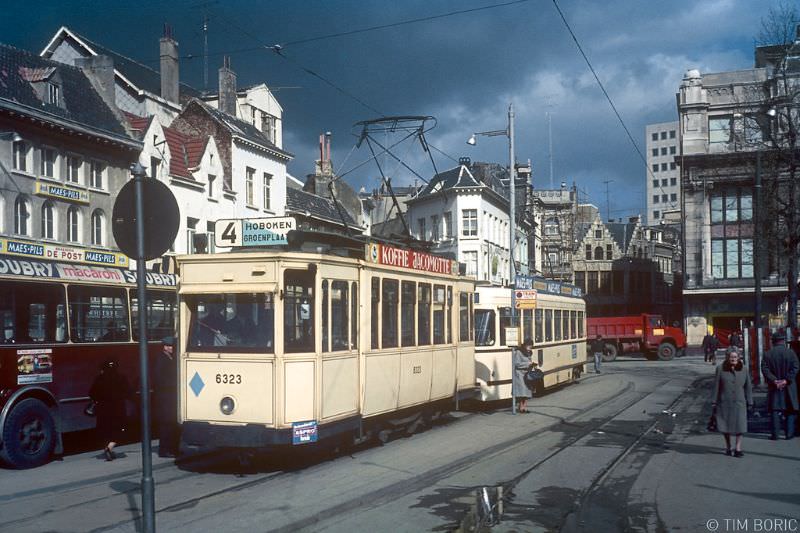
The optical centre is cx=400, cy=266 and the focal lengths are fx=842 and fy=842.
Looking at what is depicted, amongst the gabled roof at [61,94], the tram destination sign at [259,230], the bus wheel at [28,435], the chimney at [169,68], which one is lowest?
the bus wheel at [28,435]

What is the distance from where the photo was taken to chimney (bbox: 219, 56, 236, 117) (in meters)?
45.6

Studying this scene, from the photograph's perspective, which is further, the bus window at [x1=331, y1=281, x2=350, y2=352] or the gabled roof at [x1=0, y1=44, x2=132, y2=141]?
the gabled roof at [x1=0, y1=44, x2=132, y2=141]

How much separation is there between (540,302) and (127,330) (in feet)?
40.1

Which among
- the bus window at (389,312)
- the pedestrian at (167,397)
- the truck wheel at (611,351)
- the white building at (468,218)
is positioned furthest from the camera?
the white building at (468,218)

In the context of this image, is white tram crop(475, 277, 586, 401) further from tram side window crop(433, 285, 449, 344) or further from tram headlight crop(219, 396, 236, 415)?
tram headlight crop(219, 396, 236, 415)

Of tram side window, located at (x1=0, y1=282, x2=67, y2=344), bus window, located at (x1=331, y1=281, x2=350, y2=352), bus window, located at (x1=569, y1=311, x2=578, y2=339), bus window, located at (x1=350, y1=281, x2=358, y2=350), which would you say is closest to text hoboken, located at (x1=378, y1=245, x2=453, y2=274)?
bus window, located at (x1=350, y1=281, x2=358, y2=350)

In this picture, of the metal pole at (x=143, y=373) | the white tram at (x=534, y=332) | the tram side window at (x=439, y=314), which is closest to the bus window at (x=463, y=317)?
the tram side window at (x=439, y=314)

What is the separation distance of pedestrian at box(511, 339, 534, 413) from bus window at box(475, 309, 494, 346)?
0.80 m

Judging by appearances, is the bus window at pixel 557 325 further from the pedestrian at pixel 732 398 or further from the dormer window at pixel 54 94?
the dormer window at pixel 54 94

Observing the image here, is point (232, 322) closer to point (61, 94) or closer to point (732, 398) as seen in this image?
point (732, 398)

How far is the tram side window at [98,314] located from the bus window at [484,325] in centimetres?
856

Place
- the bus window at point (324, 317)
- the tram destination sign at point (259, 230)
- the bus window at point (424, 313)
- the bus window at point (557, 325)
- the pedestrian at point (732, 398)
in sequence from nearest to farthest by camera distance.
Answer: the bus window at point (324, 317) < the tram destination sign at point (259, 230) < the pedestrian at point (732, 398) < the bus window at point (424, 313) < the bus window at point (557, 325)

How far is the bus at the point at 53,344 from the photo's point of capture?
1227 centimetres

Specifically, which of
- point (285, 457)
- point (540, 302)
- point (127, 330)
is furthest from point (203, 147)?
point (285, 457)
